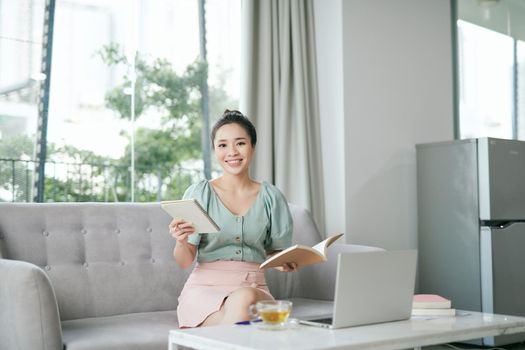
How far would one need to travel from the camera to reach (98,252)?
2.97 metres

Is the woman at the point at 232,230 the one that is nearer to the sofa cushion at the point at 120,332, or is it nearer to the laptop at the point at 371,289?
the sofa cushion at the point at 120,332

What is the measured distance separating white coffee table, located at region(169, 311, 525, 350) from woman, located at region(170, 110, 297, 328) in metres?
0.62

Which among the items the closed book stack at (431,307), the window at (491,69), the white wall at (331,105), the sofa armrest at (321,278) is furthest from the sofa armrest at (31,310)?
the window at (491,69)

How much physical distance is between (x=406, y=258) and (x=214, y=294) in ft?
2.43

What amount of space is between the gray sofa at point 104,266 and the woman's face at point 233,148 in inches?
21.2

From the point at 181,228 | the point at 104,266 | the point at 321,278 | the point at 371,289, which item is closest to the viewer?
the point at 371,289

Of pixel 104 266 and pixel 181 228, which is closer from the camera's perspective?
pixel 181 228

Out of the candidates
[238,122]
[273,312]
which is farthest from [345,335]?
[238,122]

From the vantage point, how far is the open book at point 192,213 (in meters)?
2.26

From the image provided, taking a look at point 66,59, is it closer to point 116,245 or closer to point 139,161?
point 139,161

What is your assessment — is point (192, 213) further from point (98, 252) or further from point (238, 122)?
point (98, 252)

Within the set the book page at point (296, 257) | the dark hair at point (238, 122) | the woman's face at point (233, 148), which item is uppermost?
the dark hair at point (238, 122)

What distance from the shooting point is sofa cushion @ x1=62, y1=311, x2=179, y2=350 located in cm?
235

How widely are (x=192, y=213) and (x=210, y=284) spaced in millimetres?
459
